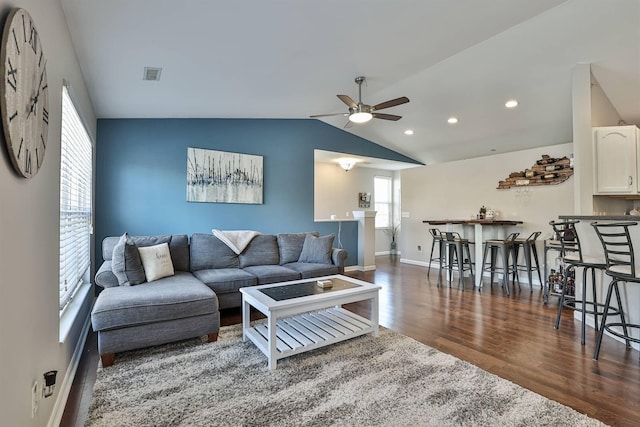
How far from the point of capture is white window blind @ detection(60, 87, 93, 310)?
236cm

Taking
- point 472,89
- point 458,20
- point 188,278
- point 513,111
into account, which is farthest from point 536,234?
point 188,278

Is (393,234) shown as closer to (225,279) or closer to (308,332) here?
(225,279)

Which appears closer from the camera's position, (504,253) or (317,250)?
(317,250)

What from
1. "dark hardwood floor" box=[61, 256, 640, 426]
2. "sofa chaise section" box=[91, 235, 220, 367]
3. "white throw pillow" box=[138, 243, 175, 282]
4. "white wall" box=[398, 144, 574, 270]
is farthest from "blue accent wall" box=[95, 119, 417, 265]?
"white wall" box=[398, 144, 574, 270]

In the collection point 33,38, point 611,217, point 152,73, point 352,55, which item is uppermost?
point 352,55

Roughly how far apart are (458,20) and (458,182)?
13.8 ft

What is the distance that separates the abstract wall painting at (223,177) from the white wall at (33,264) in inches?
101

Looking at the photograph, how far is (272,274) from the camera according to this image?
3850 mm

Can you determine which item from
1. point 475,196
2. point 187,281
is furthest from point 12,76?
point 475,196

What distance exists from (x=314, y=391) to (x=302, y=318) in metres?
1.08

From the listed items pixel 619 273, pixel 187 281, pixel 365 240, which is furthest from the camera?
pixel 365 240

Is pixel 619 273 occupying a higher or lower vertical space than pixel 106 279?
higher

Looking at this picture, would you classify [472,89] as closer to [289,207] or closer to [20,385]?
[289,207]

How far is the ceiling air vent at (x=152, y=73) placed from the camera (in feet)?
9.80
